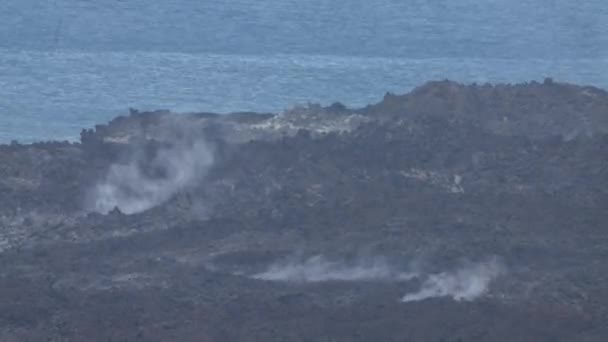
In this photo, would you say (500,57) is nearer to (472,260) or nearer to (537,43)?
(537,43)

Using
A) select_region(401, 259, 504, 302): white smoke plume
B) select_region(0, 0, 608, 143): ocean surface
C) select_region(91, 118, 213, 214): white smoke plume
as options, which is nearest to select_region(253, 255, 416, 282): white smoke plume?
select_region(401, 259, 504, 302): white smoke plume

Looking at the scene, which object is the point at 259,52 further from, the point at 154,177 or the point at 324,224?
the point at 324,224

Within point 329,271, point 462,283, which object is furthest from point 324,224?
point 462,283

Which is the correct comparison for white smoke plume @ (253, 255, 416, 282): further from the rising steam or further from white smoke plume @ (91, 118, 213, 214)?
white smoke plume @ (91, 118, 213, 214)

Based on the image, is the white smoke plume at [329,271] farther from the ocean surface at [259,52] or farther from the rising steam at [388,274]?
→ the ocean surface at [259,52]

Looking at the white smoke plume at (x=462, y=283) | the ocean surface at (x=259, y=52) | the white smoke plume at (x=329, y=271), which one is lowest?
the white smoke plume at (x=462, y=283)

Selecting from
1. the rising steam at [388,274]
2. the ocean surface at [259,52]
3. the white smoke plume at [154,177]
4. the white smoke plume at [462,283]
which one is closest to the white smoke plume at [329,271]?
the rising steam at [388,274]
